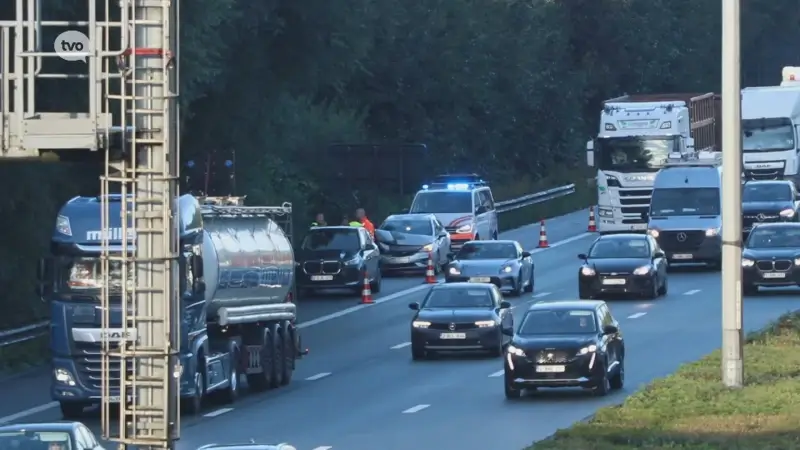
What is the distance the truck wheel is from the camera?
31.6 meters

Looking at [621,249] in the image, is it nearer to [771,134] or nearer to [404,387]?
[404,387]

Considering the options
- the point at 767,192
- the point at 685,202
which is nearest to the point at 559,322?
the point at 685,202

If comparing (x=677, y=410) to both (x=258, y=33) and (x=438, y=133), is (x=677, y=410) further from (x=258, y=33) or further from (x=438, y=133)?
(x=438, y=133)

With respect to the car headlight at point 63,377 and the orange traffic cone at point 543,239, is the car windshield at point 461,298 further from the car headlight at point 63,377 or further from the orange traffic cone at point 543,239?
the orange traffic cone at point 543,239

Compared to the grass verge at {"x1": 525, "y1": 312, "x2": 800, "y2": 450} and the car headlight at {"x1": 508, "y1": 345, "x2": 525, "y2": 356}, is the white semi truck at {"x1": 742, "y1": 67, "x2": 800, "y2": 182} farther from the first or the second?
the car headlight at {"x1": 508, "y1": 345, "x2": 525, "y2": 356}

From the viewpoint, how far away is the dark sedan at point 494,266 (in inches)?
1859

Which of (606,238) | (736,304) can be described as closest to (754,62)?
(606,238)

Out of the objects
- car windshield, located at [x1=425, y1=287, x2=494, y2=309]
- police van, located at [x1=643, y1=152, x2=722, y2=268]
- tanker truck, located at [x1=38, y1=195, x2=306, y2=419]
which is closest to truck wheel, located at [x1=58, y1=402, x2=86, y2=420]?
tanker truck, located at [x1=38, y1=195, x2=306, y2=419]

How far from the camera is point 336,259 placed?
48.4m

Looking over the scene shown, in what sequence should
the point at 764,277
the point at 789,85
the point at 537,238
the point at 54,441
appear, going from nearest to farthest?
the point at 54,441, the point at 764,277, the point at 537,238, the point at 789,85

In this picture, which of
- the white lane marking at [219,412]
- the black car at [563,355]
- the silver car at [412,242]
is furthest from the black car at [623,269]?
the white lane marking at [219,412]

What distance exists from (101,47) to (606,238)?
3007 cm

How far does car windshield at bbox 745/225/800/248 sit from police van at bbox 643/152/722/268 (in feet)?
10.5

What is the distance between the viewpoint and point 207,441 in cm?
2852
